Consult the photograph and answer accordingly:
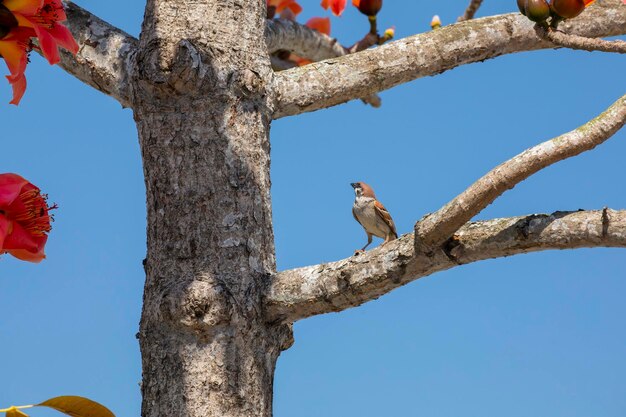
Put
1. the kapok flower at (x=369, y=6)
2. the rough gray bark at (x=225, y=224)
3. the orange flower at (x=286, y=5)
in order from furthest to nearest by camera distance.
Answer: the orange flower at (x=286, y=5)
the kapok flower at (x=369, y=6)
the rough gray bark at (x=225, y=224)

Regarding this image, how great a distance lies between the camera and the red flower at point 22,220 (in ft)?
4.34

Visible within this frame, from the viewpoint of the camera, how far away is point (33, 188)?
138 cm

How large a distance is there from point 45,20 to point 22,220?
390 millimetres

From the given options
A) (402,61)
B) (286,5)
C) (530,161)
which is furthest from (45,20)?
(286,5)

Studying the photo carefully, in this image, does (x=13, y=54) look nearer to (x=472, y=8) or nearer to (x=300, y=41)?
(x=472, y=8)

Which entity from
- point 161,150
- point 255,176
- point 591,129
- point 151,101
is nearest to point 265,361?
point 255,176

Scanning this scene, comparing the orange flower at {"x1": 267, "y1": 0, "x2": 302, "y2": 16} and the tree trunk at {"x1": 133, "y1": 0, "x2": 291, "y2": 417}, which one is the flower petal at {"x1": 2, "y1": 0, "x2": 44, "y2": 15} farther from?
the orange flower at {"x1": 267, "y1": 0, "x2": 302, "y2": 16}

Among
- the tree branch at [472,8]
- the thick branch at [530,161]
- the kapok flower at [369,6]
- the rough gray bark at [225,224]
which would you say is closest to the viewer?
the thick branch at [530,161]

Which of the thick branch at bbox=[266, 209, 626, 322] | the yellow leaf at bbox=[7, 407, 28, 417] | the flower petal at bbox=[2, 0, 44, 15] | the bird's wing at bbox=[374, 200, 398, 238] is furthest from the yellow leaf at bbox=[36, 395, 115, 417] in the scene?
the bird's wing at bbox=[374, 200, 398, 238]

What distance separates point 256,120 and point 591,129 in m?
1.23

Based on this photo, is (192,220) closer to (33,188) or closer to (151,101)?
(151,101)

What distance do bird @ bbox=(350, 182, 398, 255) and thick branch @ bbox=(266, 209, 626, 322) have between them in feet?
6.49

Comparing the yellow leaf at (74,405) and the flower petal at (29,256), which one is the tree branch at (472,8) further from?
the flower petal at (29,256)

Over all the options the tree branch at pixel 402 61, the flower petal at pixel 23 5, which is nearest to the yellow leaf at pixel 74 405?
the flower petal at pixel 23 5
